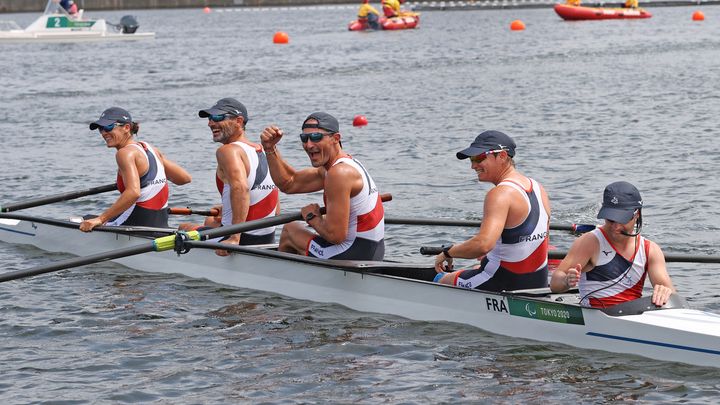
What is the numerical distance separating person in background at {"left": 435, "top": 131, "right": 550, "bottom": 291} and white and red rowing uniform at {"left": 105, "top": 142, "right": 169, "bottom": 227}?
4549 mm

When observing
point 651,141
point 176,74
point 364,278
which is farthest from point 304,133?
point 176,74

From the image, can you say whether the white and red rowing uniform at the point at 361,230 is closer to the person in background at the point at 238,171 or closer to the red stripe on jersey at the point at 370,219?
the red stripe on jersey at the point at 370,219

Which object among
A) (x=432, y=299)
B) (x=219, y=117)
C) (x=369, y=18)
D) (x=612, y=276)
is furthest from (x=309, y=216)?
(x=369, y=18)

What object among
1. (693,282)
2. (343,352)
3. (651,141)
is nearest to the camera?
(343,352)

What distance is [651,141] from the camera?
2378 cm

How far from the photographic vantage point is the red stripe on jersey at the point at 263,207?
42.2 feet

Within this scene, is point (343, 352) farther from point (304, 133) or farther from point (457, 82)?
point (457, 82)

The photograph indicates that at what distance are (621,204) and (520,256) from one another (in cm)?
150

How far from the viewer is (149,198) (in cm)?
1400

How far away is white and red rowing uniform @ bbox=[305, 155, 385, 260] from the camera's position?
11.3 meters

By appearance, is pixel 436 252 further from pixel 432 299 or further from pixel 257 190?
pixel 257 190

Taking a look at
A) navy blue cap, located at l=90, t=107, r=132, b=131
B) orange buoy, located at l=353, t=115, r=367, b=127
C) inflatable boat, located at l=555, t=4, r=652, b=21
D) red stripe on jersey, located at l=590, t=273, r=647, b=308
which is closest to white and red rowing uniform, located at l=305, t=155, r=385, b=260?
red stripe on jersey, located at l=590, t=273, r=647, b=308

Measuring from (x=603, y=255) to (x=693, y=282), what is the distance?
151 inches

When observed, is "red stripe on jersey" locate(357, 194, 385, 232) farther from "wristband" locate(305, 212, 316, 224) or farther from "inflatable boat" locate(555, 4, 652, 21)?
"inflatable boat" locate(555, 4, 652, 21)
